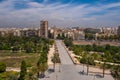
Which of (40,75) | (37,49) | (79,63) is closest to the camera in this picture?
(40,75)

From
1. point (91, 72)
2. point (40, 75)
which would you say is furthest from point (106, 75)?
point (40, 75)

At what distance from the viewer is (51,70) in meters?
32.4

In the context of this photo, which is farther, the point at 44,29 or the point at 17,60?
the point at 44,29

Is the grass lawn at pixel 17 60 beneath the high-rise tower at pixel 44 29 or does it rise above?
beneath

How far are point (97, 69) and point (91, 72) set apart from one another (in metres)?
2.16

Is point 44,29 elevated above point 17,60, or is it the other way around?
point 44,29

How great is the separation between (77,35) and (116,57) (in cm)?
6326

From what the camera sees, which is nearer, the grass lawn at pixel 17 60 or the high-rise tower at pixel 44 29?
the grass lawn at pixel 17 60

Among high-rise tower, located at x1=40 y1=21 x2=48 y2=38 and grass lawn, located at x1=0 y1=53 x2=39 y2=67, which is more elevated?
high-rise tower, located at x1=40 y1=21 x2=48 y2=38

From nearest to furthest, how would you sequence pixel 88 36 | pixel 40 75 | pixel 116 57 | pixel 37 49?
pixel 40 75 < pixel 116 57 < pixel 37 49 < pixel 88 36

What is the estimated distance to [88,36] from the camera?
10394 cm

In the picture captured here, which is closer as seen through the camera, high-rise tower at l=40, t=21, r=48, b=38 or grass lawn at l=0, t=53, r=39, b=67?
grass lawn at l=0, t=53, r=39, b=67

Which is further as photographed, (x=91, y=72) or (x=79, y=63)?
(x=79, y=63)

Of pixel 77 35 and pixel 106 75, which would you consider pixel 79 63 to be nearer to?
pixel 106 75
